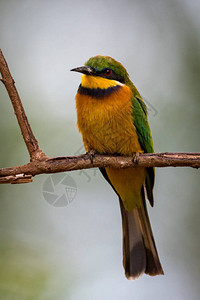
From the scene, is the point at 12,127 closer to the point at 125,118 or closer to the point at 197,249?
the point at 125,118

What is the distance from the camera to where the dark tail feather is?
2.93 meters

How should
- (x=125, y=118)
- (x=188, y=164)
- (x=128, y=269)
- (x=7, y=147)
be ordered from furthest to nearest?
1. (x=7, y=147)
2. (x=128, y=269)
3. (x=125, y=118)
4. (x=188, y=164)

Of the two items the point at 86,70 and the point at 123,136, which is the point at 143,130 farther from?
the point at 86,70

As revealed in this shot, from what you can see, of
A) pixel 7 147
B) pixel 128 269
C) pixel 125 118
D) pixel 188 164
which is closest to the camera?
pixel 188 164

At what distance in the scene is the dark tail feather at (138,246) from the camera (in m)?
2.93

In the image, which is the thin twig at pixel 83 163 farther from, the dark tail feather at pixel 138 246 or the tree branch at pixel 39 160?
the dark tail feather at pixel 138 246

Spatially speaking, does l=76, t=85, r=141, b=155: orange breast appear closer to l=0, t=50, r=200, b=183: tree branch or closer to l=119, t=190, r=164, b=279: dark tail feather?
l=0, t=50, r=200, b=183: tree branch

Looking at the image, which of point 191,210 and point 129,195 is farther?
point 191,210

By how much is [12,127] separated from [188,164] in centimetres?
205

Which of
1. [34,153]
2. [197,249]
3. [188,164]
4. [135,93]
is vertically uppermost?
[135,93]

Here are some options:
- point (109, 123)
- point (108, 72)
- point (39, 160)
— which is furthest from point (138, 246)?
point (108, 72)

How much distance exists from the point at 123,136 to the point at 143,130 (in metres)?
0.18

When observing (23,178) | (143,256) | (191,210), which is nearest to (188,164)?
(23,178)

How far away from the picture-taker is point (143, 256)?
296 cm
